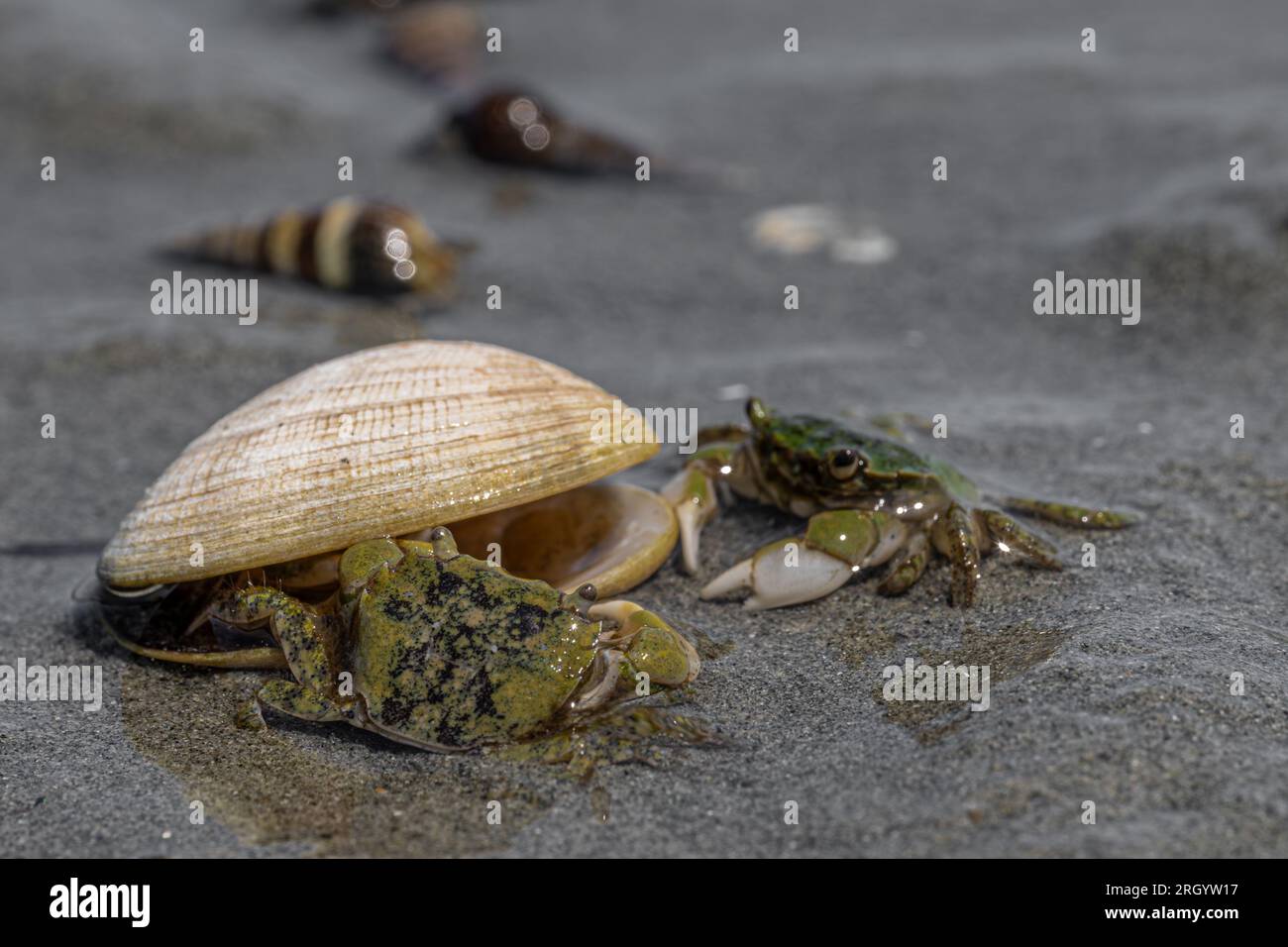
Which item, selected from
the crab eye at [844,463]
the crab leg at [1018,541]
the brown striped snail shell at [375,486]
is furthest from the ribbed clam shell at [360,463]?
the crab leg at [1018,541]

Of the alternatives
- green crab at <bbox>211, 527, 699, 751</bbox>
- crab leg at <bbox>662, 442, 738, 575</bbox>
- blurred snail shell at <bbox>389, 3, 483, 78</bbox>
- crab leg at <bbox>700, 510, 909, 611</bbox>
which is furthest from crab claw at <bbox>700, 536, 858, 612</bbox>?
blurred snail shell at <bbox>389, 3, 483, 78</bbox>

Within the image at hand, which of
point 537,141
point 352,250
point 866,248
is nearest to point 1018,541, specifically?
point 866,248

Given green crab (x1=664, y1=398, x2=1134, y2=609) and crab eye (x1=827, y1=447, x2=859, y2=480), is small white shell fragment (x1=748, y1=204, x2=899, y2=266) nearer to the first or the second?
green crab (x1=664, y1=398, x2=1134, y2=609)

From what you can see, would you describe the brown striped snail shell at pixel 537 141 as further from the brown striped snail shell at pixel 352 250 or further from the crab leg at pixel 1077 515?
the crab leg at pixel 1077 515

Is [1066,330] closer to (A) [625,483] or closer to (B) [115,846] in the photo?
(A) [625,483]

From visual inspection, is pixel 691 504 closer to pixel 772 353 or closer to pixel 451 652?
pixel 451 652
